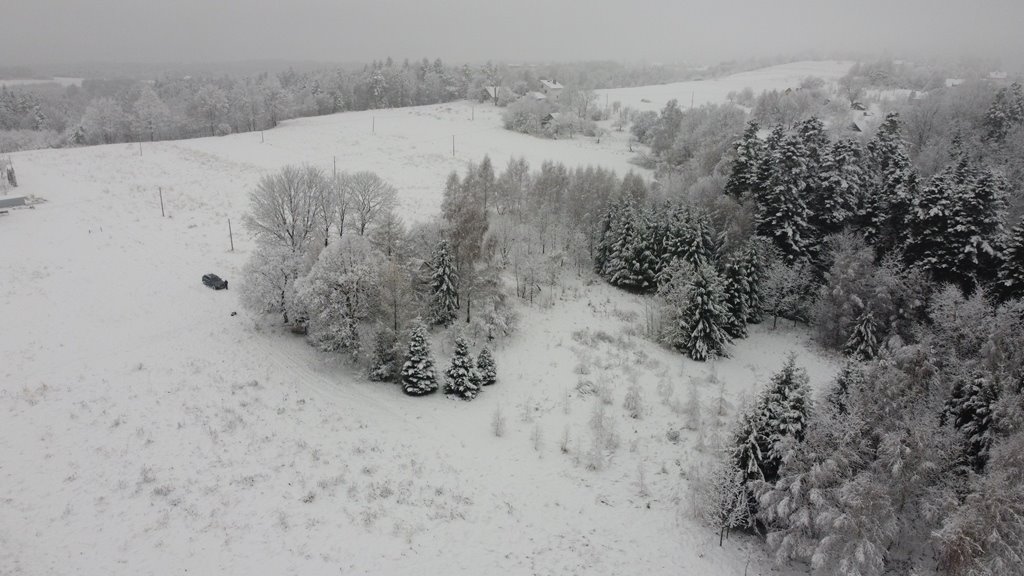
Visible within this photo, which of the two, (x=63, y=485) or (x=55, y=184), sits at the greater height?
(x=55, y=184)

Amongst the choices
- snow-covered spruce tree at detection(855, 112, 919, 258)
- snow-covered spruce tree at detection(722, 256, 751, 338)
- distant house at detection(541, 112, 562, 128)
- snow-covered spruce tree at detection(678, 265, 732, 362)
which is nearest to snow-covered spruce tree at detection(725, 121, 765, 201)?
snow-covered spruce tree at detection(855, 112, 919, 258)

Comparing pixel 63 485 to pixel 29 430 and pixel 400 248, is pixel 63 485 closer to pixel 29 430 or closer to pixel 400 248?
pixel 29 430

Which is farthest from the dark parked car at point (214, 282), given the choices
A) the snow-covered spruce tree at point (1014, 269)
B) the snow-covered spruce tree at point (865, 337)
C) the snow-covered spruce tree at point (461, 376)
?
the snow-covered spruce tree at point (1014, 269)

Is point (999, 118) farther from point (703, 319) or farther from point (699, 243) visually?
point (703, 319)

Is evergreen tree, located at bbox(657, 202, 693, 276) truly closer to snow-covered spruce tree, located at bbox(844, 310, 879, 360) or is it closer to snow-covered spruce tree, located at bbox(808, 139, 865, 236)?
snow-covered spruce tree, located at bbox(808, 139, 865, 236)

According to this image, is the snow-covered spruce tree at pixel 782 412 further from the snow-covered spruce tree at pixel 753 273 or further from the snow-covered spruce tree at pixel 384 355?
the snow-covered spruce tree at pixel 753 273

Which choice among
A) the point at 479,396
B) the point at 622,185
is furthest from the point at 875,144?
the point at 479,396

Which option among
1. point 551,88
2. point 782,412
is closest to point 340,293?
point 782,412
